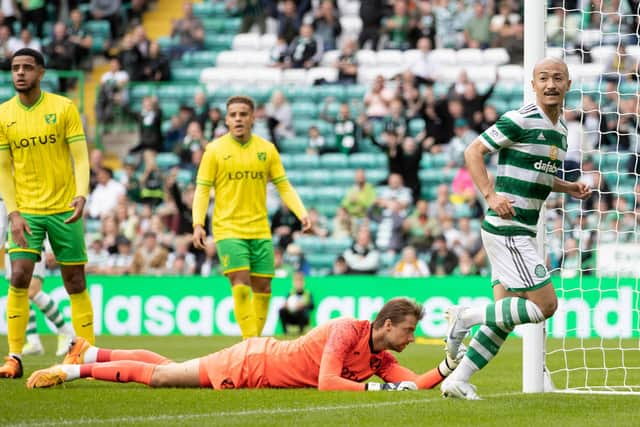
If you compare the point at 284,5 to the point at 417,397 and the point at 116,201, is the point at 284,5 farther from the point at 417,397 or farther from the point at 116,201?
the point at 417,397

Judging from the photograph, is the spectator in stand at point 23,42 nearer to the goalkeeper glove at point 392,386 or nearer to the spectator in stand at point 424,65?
the spectator in stand at point 424,65

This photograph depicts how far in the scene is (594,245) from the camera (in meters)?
18.5

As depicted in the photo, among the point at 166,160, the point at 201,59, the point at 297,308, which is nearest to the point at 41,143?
the point at 297,308

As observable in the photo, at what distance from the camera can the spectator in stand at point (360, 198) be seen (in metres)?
20.7

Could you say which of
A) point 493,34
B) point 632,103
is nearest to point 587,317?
point 632,103

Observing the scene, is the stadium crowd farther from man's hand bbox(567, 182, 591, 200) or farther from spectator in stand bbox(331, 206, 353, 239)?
man's hand bbox(567, 182, 591, 200)

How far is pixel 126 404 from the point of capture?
24.5 feet

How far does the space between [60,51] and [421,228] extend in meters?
8.73

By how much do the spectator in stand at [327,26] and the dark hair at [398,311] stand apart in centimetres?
1610

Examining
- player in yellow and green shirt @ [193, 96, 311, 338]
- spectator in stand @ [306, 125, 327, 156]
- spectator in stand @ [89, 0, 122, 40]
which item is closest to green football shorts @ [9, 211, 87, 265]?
player in yellow and green shirt @ [193, 96, 311, 338]

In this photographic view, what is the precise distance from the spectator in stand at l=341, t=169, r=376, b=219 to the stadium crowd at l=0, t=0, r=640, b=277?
0.02 m

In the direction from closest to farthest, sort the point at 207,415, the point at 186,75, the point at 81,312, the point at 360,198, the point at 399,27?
the point at 207,415, the point at 81,312, the point at 360,198, the point at 399,27, the point at 186,75

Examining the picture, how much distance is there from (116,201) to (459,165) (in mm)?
5895

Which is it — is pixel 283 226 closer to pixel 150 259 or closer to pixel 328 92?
pixel 150 259
